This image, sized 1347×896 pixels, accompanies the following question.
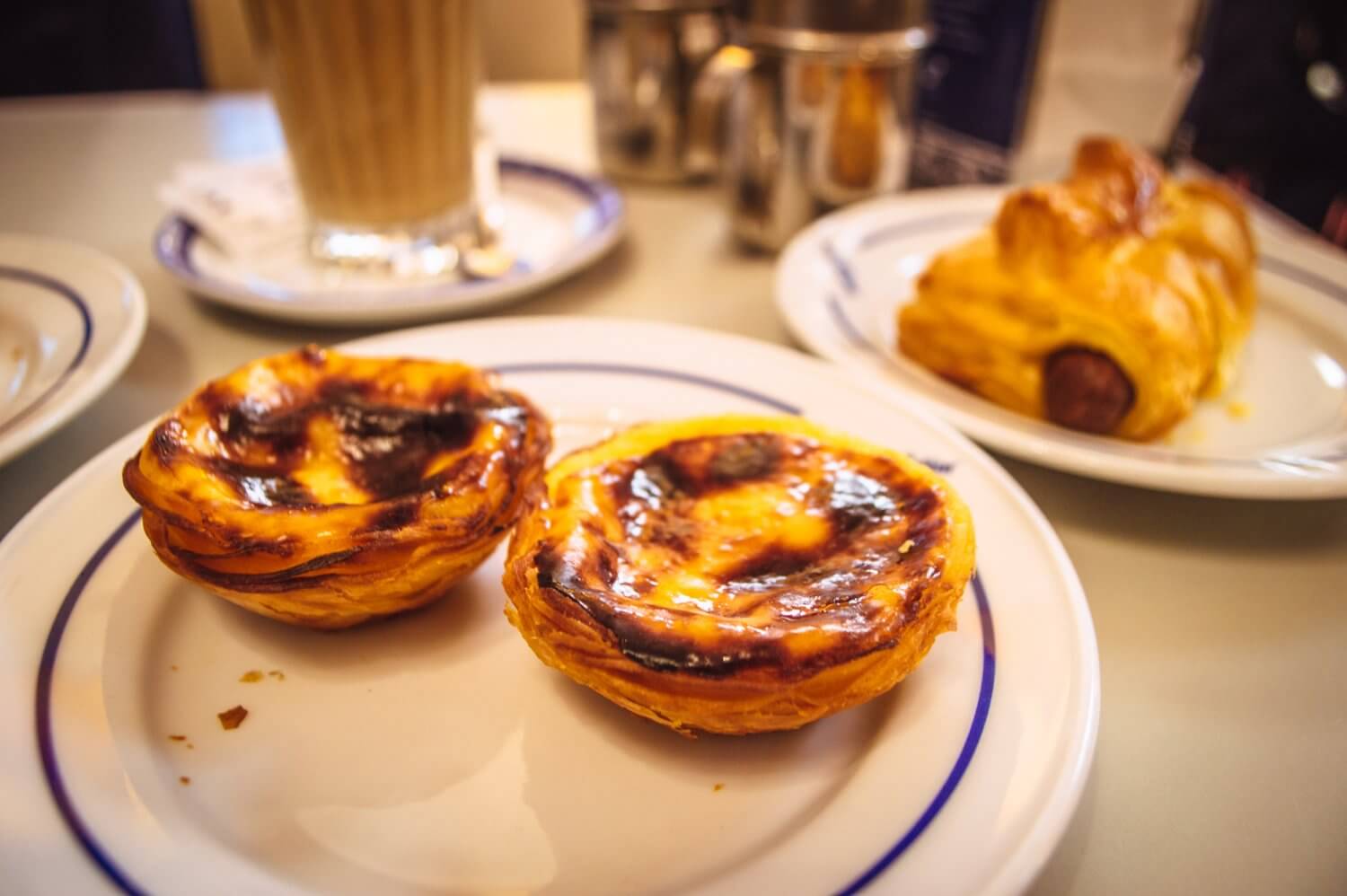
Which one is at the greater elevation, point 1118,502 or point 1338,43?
point 1338,43

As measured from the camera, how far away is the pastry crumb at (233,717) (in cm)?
76

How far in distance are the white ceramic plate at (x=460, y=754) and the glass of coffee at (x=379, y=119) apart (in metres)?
0.73

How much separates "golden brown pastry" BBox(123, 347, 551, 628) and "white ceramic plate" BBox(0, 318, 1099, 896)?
0.26ft

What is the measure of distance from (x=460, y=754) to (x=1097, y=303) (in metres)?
0.90

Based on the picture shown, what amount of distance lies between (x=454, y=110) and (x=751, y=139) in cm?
52

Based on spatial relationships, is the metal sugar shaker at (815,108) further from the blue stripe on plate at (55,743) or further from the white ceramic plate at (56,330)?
the white ceramic plate at (56,330)

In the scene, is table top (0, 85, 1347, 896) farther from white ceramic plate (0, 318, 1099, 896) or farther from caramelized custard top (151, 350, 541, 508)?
caramelized custard top (151, 350, 541, 508)

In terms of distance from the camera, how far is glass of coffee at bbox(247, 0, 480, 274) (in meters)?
1.39

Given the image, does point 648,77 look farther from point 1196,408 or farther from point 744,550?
point 744,550

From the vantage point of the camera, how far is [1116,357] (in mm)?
1116

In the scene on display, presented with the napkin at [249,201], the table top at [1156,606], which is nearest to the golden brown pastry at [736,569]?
the table top at [1156,606]

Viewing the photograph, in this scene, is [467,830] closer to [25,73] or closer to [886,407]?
[886,407]

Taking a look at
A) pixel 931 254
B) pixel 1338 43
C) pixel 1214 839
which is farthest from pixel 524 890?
pixel 1338 43

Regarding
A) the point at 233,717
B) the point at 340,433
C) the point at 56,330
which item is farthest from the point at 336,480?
the point at 56,330
